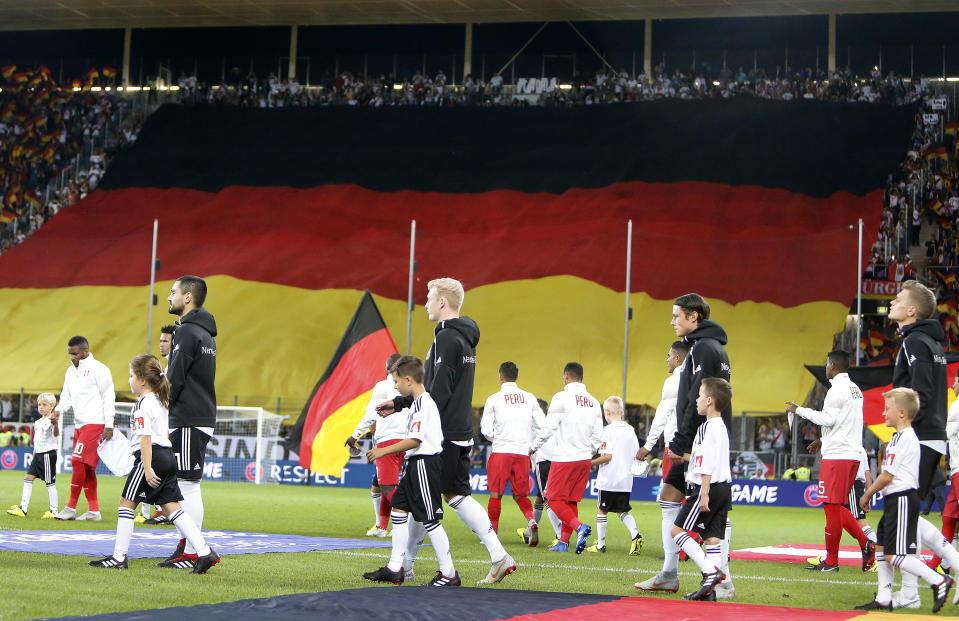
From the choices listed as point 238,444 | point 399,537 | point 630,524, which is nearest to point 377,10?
point 238,444

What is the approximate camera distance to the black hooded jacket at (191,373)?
31.9 ft

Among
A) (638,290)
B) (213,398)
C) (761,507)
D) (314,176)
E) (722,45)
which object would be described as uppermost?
(722,45)

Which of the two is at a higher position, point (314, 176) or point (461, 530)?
point (314, 176)

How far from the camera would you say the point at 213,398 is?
10008mm

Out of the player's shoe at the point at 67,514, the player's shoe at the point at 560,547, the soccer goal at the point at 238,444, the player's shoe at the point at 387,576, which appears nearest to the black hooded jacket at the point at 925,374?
the player's shoe at the point at 387,576

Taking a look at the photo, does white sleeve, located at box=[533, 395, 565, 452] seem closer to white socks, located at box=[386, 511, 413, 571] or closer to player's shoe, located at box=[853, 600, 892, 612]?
white socks, located at box=[386, 511, 413, 571]

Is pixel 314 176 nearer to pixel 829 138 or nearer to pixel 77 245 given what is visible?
pixel 77 245

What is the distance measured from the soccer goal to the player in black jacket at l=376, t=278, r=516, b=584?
58.1 feet

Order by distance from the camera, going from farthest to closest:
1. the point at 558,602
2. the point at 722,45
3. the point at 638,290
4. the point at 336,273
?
the point at 722,45, the point at 336,273, the point at 638,290, the point at 558,602

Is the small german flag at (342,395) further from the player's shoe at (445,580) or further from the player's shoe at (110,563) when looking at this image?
the player's shoe at (445,580)

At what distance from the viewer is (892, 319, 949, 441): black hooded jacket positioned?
9.07 metres

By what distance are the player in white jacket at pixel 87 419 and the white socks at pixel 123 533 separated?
5.47m

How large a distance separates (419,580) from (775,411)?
736 inches

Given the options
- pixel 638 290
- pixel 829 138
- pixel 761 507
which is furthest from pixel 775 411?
pixel 829 138
